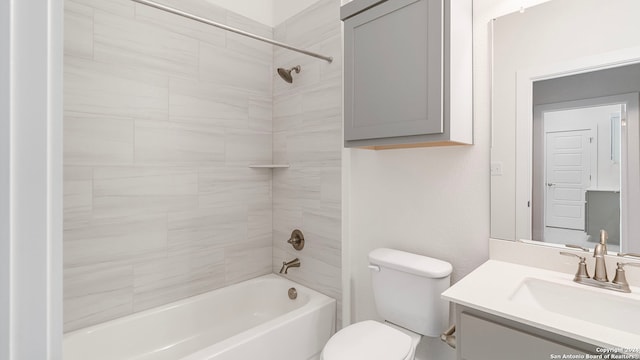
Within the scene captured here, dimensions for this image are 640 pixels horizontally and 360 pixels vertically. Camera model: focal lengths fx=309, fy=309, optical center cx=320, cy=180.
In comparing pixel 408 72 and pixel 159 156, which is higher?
pixel 408 72

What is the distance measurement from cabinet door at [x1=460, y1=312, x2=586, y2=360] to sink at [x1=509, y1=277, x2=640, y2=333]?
167mm

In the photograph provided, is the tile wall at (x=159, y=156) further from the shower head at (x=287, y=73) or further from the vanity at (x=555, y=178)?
the vanity at (x=555, y=178)

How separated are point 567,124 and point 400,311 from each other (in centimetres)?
106

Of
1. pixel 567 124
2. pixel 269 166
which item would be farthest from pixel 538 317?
pixel 269 166

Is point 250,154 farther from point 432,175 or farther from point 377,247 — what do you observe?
point 432,175

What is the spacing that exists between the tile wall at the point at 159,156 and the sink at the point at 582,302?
5.64 ft

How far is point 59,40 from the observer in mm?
349

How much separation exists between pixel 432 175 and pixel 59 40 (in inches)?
58.6

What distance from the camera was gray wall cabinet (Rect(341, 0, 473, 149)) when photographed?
49.6 inches

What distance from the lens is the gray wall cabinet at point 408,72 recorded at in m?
1.26

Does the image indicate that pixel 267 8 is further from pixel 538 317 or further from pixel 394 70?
pixel 538 317

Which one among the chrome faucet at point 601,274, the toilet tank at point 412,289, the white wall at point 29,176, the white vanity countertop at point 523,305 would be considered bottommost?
the toilet tank at point 412,289

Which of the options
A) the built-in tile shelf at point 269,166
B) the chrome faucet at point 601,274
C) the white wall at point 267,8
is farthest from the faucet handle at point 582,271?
the white wall at point 267,8

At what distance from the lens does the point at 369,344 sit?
51.8 inches
